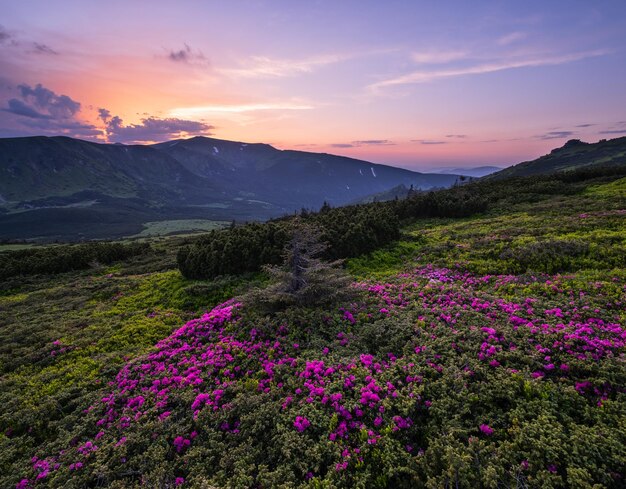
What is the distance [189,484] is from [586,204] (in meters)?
37.3

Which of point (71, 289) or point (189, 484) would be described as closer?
point (189, 484)

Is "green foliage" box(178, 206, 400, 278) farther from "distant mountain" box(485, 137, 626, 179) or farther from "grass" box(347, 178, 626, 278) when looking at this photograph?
"distant mountain" box(485, 137, 626, 179)

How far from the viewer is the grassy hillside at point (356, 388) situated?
6.64m

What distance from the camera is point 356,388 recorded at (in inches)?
341

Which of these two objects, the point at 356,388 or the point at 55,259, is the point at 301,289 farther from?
the point at 55,259

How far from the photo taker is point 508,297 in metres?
13.3

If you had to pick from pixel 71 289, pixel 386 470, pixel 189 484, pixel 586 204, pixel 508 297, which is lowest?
pixel 71 289

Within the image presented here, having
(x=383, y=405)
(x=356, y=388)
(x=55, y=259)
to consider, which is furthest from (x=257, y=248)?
(x=55, y=259)

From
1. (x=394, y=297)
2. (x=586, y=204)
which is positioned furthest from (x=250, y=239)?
(x=586, y=204)

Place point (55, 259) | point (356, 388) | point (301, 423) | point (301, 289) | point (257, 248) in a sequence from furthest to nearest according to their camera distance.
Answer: point (55, 259) → point (257, 248) → point (301, 289) → point (356, 388) → point (301, 423)

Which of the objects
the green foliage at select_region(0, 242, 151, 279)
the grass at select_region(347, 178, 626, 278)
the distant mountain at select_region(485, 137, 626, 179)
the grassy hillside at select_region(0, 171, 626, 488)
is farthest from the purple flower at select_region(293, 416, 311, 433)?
the distant mountain at select_region(485, 137, 626, 179)

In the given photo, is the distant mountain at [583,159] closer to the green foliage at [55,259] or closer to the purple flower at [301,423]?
the green foliage at [55,259]

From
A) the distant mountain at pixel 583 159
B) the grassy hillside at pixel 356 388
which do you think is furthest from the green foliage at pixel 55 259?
the distant mountain at pixel 583 159

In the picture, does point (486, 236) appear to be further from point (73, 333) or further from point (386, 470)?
point (73, 333)
